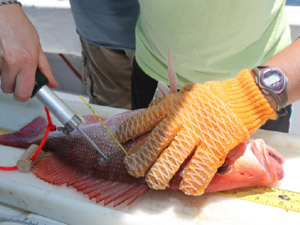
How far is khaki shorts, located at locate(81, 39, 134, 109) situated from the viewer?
7.30 ft

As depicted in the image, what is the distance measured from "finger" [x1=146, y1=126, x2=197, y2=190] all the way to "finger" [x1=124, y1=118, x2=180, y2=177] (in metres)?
0.02

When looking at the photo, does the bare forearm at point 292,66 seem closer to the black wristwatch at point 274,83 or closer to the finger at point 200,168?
the black wristwatch at point 274,83

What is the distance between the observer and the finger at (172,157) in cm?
98

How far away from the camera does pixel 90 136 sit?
125cm

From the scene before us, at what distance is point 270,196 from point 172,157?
1.49ft

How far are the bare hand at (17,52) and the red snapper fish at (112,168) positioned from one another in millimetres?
347

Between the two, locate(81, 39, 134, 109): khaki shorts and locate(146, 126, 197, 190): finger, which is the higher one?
locate(146, 126, 197, 190): finger

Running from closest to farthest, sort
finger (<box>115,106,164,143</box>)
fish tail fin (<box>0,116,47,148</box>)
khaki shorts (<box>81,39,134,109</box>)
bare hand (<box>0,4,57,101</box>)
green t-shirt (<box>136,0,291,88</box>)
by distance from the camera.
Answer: bare hand (<box>0,4,57,101</box>) → finger (<box>115,106,164,143</box>) → green t-shirt (<box>136,0,291,88</box>) → fish tail fin (<box>0,116,47,148</box>) → khaki shorts (<box>81,39,134,109</box>)

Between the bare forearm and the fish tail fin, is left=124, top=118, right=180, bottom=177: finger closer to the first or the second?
the bare forearm

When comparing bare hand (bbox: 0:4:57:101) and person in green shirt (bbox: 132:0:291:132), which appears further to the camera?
person in green shirt (bbox: 132:0:291:132)

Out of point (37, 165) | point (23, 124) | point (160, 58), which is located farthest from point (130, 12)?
point (37, 165)

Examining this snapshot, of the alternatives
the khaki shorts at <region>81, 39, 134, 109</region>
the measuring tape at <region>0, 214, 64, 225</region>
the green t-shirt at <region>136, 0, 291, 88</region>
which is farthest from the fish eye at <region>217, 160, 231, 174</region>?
the khaki shorts at <region>81, 39, 134, 109</region>

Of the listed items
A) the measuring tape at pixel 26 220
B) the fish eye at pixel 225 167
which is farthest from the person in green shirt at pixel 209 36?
the measuring tape at pixel 26 220

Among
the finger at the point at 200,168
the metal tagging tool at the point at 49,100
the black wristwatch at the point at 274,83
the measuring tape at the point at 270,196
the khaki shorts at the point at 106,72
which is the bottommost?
the khaki shorts at the point at 106,72
